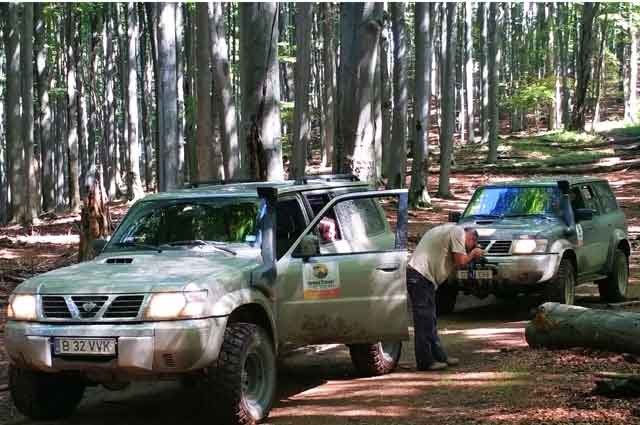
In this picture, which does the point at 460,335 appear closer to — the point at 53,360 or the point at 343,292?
the point at 343,292

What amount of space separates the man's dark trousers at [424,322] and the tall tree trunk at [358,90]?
24.8ft

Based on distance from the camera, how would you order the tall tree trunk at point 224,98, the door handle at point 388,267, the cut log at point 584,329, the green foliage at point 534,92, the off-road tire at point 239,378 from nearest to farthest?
the off-road tire at point 239,378 < the door handle at point 388,267 < the cut log at point 584,329 < the tall tree trunk at point 224,98 < the green foliage at point 534,92

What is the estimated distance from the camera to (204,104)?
2138cm

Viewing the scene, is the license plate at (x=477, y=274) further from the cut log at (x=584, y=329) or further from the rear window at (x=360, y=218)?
the rear window at (x=360, y=218)

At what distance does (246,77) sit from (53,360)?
7.71 meters

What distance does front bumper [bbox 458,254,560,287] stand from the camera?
36.4 feet

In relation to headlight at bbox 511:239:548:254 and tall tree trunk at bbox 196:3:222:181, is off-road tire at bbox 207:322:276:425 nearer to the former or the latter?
headlight at bbox 511:239:548:254

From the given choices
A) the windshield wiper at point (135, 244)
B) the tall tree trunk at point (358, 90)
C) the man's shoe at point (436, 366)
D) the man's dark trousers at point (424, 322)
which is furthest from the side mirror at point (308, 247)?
the tall tree trunk at point (358, 90)

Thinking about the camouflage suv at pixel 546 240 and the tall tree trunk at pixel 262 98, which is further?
the tall tree trunk at pixel 262 98

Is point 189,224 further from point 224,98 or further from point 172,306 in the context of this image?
point 224,98

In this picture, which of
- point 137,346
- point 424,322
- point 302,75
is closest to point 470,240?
point 424,322

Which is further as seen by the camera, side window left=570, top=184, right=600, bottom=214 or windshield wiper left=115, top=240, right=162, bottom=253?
side window left=570, top=184, right=600, bottom=214

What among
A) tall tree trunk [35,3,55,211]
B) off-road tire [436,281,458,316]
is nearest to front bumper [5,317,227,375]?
off-road tire [436,281,458,316]

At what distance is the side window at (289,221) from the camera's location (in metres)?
7.94
